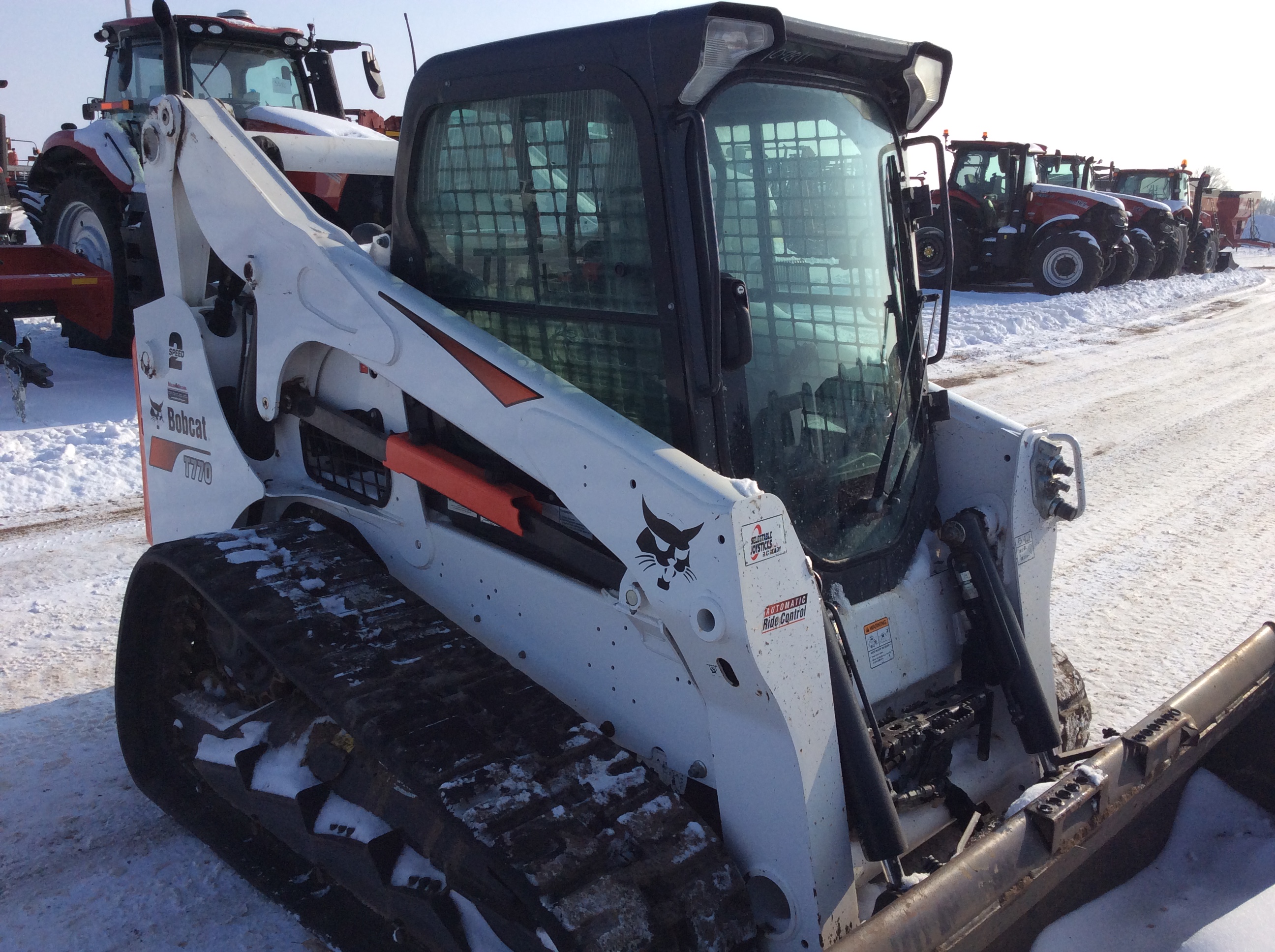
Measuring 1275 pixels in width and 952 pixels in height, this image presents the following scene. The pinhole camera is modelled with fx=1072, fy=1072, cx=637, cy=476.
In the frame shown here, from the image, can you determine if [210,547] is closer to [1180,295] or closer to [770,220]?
[770,220]

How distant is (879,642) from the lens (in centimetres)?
292

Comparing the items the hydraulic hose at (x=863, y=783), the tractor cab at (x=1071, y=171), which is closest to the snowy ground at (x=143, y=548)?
the hydraulic hose at (x=863, y=783)

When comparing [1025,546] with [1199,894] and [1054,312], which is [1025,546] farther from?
[1054,312]

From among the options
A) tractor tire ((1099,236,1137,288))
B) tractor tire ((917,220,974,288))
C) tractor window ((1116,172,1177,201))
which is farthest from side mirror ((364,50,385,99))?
tractor window ((1116,172,1177,201))

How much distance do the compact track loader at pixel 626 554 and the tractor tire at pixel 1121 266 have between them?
18907mm

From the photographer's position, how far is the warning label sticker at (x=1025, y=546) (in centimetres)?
321

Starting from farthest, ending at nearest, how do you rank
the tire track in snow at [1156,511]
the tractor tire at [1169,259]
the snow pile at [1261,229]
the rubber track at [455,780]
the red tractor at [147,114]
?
the snow pile at [1261,229] < the tractor tire at [1169,259] < the red tractor at [147,114] < the tire track in snow at [1156,511] < the rubber track at [455,780]

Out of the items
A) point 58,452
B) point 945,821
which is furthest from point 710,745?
point 58,452

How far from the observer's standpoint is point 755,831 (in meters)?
2.39

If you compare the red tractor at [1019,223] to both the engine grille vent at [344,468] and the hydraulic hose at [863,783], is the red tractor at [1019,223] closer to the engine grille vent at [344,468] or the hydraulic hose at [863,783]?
the engine grille vent at [344,468]

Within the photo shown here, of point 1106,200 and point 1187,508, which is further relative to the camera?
point 1106,200

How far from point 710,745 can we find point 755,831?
0.70 ft

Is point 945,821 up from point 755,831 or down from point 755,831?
down

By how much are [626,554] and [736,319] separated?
0.59 meters
